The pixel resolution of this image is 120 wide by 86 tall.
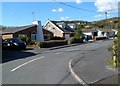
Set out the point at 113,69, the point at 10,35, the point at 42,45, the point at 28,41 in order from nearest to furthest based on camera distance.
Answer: the point at 113,69, the point at 42,45, the point at 28,41, the point at 10,35

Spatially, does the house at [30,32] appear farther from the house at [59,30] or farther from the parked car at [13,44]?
the house at [59,30]

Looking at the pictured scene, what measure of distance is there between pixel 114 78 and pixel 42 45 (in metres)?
27.8

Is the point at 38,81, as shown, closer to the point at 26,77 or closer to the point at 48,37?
the point at 26,77

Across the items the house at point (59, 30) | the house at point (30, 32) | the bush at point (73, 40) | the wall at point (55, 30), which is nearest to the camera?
the bush at point (73, 40)

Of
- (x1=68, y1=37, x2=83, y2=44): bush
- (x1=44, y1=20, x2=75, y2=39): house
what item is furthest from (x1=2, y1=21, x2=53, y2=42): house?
(x1=44, y1=20, x2=75, y2=39): house

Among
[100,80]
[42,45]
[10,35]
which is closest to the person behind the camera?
[100,80]

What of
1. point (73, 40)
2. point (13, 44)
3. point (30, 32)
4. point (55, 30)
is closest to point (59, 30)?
point (55, 30)

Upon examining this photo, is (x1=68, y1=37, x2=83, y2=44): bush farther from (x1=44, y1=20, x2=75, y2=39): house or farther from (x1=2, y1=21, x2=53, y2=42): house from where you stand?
(x1=44, y1=20, x2=75, y2=39): house

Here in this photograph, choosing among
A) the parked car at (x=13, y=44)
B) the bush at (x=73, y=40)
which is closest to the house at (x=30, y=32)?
the bush at (x=73, y=40)

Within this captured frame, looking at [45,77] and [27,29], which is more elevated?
[27,29]

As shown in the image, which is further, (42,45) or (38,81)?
(42,45)

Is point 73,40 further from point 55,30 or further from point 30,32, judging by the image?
point 55,30

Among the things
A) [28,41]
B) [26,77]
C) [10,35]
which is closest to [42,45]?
[28,41]

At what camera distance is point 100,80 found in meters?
11.7
